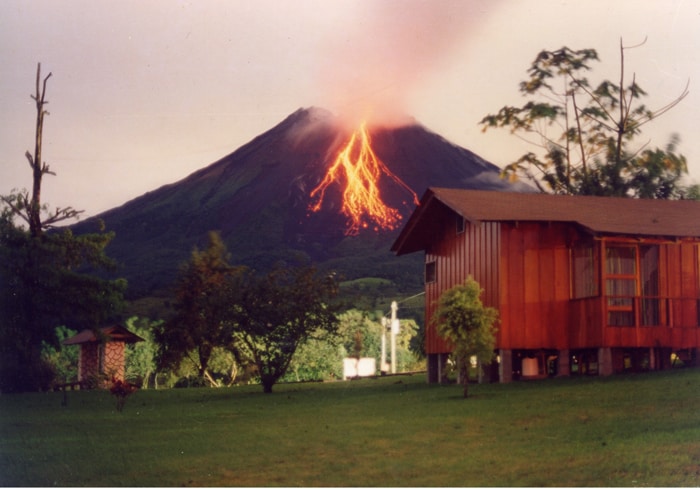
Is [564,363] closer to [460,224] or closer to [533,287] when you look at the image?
[533,287]

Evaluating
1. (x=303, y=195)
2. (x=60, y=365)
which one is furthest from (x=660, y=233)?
Answer: (x=303, y=195)

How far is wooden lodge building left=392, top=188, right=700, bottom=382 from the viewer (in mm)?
21734

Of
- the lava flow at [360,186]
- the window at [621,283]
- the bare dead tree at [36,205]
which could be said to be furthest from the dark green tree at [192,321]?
the lava flow at [360,186]

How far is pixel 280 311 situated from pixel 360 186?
5475cm

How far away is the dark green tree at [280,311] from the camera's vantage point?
84.3 ft

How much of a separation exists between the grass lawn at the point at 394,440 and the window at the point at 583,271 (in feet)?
7.60

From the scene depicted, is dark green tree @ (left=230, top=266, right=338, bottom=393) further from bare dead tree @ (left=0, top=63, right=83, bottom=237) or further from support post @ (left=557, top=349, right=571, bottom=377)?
bare dead tree @ (left=0, top=63, right=83, bottom=237)

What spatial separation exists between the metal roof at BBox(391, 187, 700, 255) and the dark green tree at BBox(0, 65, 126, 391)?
29.4 feet

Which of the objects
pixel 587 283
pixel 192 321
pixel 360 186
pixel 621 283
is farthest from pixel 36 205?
pixel 360 186

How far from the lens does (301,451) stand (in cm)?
1349

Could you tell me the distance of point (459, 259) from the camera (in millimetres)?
24797

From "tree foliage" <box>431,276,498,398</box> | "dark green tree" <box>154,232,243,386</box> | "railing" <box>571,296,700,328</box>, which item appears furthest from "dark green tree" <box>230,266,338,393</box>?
"railing" <box>571,296,700,328</box>

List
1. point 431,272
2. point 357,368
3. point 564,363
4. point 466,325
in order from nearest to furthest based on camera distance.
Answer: point 466,325 < point 564,363 < point 431,272 < point 357,368

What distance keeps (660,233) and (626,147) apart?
1841 cm
